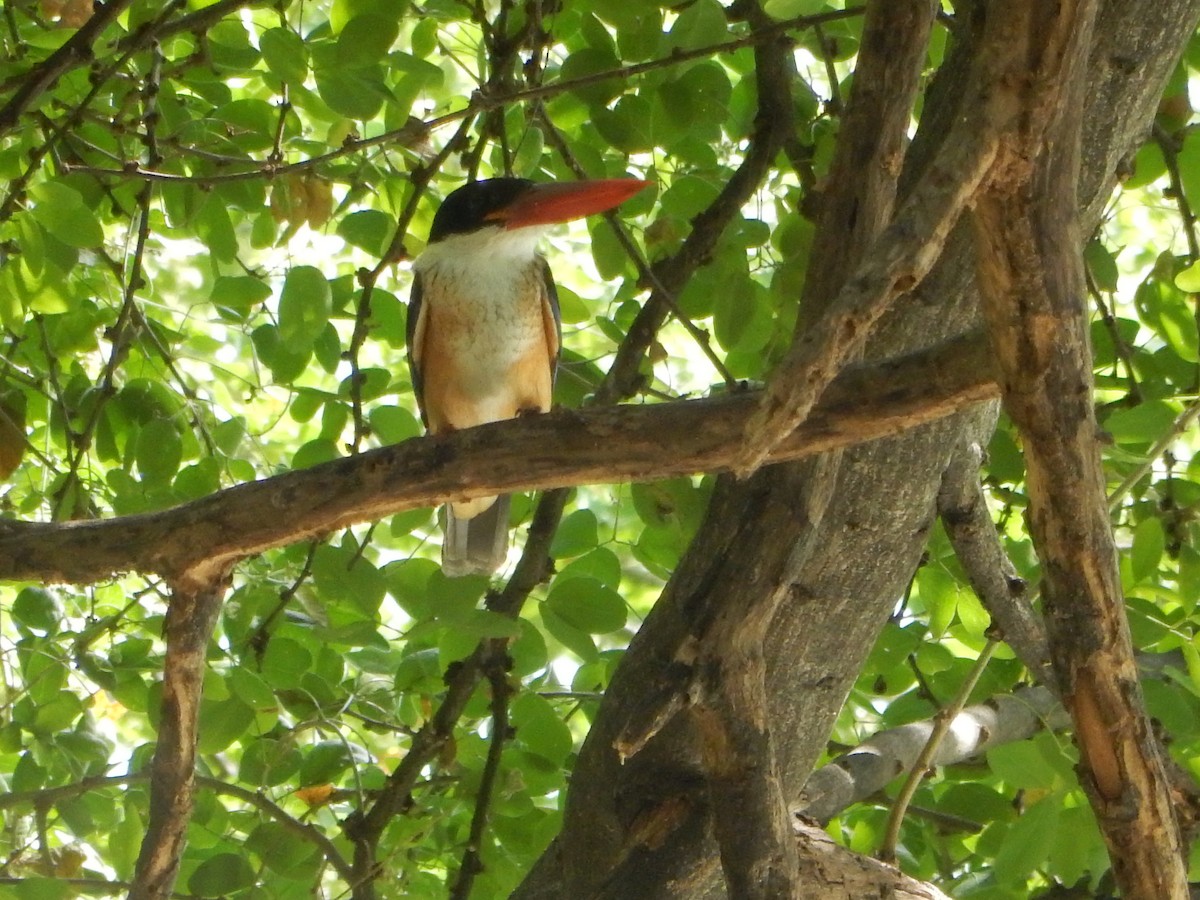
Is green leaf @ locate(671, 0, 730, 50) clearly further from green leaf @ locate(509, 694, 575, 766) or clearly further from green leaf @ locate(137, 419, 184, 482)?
green leaf @ locate(509, 694, 575, 766)

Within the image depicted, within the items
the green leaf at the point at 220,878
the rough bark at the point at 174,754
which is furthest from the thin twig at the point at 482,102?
the green leaf at the point at 220,878

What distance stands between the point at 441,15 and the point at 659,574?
1683 mm

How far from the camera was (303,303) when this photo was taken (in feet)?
10.4

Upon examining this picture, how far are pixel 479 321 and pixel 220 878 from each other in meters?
1.95

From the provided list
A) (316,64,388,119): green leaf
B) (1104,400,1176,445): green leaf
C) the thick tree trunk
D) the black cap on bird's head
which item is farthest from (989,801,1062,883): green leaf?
(316,64,388,119): green leaf

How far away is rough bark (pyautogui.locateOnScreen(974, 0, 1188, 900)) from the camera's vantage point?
5.40ft

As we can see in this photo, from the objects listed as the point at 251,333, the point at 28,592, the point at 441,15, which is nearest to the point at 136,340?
the point at 251,333

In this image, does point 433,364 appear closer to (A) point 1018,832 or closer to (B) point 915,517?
(B) point 915,517

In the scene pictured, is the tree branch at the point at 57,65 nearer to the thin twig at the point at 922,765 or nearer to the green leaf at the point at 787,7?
the green leaf at the point at 787,7

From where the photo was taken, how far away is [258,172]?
2936 millimetres

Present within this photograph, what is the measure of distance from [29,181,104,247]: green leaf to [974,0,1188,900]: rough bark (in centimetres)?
213

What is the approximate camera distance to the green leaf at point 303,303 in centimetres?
317

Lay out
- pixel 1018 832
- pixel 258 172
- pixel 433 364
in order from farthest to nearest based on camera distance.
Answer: pixel 433 364
pixel 258 172
pixel 1018 832

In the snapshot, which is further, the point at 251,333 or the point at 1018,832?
the point at 251,333
